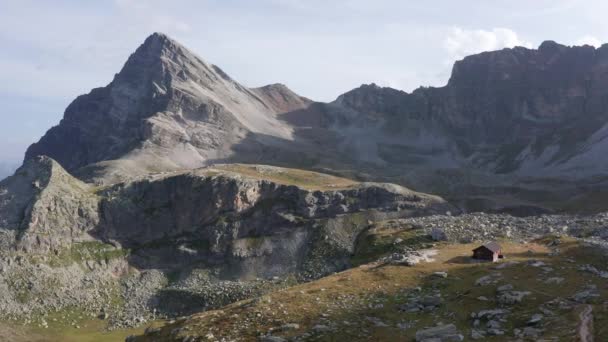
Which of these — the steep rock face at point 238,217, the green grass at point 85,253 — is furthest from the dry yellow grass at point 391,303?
the green grass at point 85,253

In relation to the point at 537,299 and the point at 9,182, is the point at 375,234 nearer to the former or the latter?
the point at 537,299

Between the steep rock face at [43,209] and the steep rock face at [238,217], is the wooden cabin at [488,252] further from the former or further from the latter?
the steep rock face at [43,209]

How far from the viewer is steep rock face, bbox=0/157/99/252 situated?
131875 millimetres

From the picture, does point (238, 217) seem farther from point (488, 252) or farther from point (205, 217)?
point (488, 252)

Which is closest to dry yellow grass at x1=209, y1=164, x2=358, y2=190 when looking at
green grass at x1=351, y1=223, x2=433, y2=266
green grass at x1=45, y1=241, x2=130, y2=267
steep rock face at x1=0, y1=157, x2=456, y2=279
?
steep rock face at x1=0, y1=157, x2=456, y2=279

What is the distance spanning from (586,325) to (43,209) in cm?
12669

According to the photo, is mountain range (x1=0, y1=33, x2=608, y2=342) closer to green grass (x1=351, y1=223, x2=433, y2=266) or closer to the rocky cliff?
the rocky cliff

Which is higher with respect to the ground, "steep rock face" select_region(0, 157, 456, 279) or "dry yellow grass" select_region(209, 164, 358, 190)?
"dry yellow grass" select_region(209, 164, 358, 190)

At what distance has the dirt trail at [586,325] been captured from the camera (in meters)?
38.4

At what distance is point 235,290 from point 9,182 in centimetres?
6851

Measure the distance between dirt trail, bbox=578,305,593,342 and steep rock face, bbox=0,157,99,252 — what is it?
120228mm

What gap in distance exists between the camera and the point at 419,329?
46.9 metres

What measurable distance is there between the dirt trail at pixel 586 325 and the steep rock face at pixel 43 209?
394 feet

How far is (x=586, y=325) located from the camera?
1602 inches
